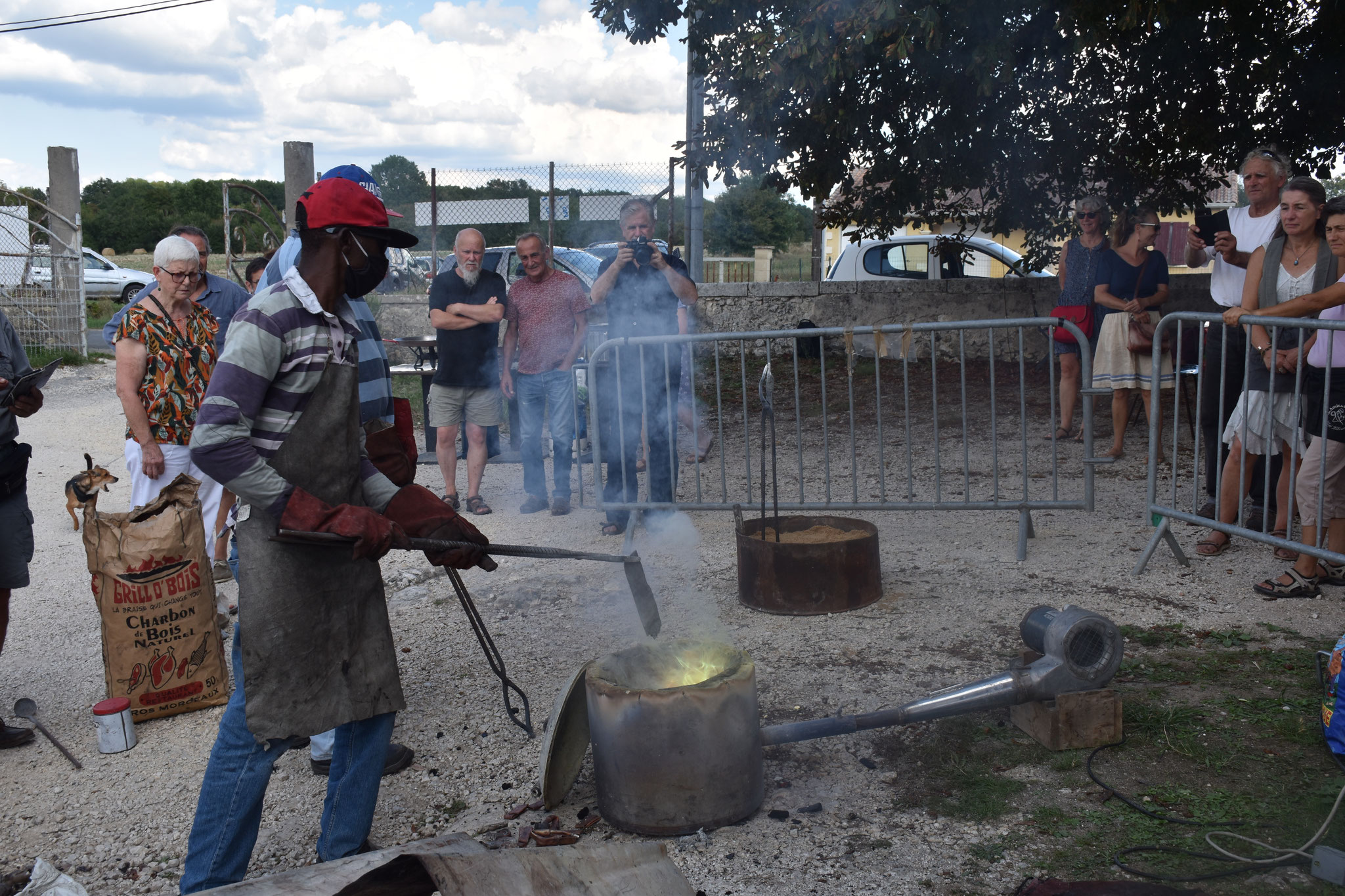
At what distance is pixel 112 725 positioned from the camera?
377 cm

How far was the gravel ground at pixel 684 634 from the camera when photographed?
2.96m

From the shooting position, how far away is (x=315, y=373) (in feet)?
8.24

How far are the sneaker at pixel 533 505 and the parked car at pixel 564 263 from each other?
318cm

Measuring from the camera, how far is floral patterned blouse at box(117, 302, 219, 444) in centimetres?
463

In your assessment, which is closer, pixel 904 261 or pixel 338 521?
pixel 338 521

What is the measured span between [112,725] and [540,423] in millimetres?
3659

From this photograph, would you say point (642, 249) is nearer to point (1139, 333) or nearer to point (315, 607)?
point (1139, 333)

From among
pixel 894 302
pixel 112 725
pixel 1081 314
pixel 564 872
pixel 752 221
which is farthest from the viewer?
pixel 752 221

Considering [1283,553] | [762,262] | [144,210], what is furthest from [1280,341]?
[144,210]

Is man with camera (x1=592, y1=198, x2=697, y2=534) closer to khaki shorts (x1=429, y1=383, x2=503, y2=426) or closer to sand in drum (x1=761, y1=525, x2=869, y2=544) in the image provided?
khaki shorts (x1=429, y1=383, x2=503, y2=426)

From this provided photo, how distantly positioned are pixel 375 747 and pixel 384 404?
0.99 meters

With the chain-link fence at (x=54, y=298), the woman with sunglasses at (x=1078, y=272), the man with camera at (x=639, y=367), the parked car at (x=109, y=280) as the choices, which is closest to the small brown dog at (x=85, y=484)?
the man with camera at (x=639, y=367)

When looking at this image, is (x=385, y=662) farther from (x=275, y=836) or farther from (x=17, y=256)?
(x=17, y=256)

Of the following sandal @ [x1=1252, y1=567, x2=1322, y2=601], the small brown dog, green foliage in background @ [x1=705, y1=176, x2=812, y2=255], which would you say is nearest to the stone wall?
green foliage in background @ [x1=705, y1=176, x2=812, y2=255]
